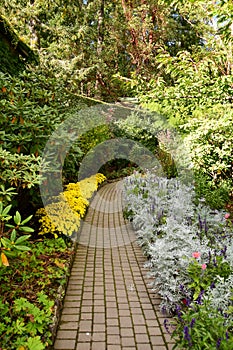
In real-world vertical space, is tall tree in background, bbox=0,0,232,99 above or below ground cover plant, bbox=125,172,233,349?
above

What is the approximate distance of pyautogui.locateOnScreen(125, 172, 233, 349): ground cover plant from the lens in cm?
241

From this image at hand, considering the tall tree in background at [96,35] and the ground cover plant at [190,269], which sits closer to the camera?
the ground cover plant at [190,269]

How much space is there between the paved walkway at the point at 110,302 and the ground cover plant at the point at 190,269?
0.21m

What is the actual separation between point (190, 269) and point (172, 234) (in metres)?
0.94

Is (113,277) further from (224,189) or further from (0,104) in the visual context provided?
(224,189)

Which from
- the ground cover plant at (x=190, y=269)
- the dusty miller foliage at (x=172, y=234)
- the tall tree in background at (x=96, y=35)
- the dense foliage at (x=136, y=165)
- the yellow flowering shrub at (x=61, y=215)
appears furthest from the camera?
the tall tree in background at (x=96, y=35)

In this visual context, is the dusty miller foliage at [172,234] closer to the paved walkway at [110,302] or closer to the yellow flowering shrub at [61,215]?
the paved walkway at [110,302]

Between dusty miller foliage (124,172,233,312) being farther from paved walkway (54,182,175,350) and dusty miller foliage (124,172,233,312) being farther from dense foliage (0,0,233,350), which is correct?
paved walkway (54,182,175,350)

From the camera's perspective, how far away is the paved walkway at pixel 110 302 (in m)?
2.91

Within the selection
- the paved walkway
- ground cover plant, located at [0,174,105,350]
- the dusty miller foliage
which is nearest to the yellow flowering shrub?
ground cover plant, located at [0,174,105,350]

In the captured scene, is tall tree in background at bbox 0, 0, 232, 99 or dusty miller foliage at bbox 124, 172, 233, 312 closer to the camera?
dusty miller foliage at bbox 124, 172, 233, 312

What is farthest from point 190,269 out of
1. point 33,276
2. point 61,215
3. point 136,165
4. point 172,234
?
point 136,165

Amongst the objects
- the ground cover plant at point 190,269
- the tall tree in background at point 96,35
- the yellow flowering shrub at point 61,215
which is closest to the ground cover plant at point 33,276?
the yellow flowering shrub at point 61,215

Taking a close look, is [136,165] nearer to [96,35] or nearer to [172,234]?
[172,234]
